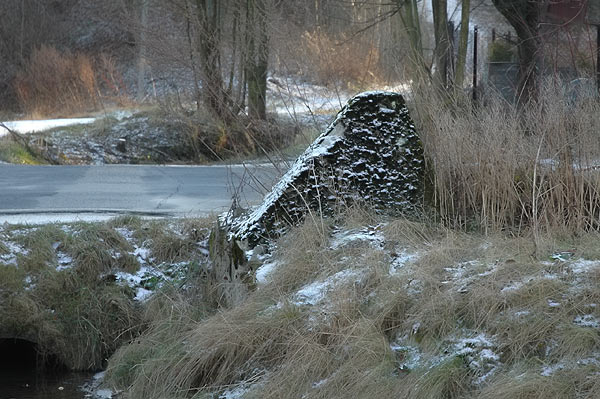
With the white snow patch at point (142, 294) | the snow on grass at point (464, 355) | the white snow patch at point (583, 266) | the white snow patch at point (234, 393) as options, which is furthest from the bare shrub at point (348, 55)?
the snow on grass at point (464, 355)

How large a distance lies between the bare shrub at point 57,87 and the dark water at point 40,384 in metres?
17.3

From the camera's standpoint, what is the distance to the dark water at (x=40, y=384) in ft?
23.2

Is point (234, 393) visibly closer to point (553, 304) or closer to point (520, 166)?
point (553, 304)

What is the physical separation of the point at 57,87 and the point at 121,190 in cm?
1646

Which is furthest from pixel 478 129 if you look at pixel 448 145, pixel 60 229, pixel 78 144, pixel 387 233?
pixel 78 144

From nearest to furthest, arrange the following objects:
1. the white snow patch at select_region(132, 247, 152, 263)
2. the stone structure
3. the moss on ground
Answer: the stone structure → the moss on ground → the white snow patch at select_region(132, 247, 152, 263)

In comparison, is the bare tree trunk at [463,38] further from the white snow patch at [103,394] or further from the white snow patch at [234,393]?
the white snow patch at [234,393]

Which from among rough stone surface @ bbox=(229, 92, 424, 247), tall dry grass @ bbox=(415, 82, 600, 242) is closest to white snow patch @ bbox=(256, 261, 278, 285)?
rough stone surface @ bbox=(229, 92, 424, 247)

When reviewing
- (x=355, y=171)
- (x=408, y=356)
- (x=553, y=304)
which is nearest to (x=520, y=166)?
(x=355, y=171)

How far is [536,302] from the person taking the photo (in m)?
4.97

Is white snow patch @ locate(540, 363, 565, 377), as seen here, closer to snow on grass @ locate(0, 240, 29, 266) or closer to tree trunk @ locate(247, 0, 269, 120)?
snow on grass @ locate(0, 240, 29, 266)

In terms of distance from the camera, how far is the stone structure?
6848 mm

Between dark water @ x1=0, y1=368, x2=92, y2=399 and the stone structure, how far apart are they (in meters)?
1.52

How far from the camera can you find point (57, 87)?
25.7 m
